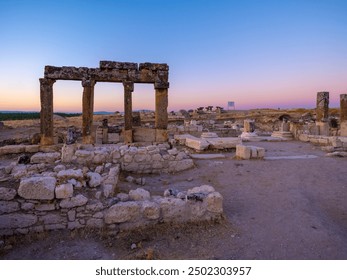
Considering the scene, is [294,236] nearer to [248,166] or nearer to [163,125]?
[248,166]

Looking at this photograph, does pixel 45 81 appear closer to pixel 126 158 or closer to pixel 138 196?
pixel 126 158

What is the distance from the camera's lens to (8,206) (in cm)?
394

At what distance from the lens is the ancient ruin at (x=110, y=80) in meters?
11.5

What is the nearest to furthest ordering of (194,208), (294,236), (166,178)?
(294,236) → (194,208) → (166,178)

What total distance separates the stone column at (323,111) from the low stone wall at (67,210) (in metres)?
16.4

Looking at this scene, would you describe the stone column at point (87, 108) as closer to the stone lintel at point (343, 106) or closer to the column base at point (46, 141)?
the column base at point (46, 141)

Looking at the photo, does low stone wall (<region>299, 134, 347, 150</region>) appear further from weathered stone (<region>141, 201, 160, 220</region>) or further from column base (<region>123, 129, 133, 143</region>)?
weathered stone (<region>141, 201, 160, 220</region>)

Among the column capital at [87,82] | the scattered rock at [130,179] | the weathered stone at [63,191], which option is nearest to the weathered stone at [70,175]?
the weathered stone at [63,191]

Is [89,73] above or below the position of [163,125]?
above

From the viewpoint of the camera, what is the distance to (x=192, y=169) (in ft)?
26.8

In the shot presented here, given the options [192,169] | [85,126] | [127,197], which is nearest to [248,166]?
[192,169]

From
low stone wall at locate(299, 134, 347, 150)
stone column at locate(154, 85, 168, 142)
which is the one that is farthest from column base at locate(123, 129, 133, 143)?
low stone wall at locate(299, 134, 347, 150)

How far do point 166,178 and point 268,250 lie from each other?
412 centimetres

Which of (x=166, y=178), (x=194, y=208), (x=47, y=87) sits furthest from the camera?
(x=47, y=87)
